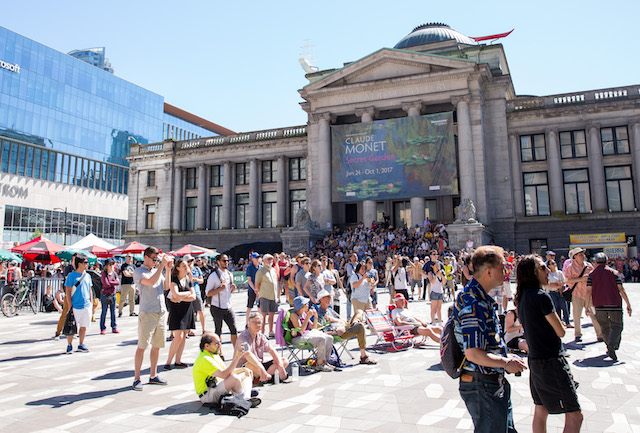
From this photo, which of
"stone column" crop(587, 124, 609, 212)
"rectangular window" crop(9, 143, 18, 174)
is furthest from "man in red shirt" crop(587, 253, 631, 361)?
"rectangular window" crop(9, 143, 18, 174)

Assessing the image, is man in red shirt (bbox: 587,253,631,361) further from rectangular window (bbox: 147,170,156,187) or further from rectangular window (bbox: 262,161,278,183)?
rectangular window (bbox: 147,170,156,187)

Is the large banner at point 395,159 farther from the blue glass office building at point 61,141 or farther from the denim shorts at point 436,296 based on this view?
the blue glass office building at point 61,141

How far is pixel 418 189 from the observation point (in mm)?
34156

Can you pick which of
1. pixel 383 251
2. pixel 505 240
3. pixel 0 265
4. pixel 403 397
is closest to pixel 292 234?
pixel 383 251

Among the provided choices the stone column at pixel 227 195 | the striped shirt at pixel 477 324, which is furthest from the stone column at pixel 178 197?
the striped shirt at pixel 477 324

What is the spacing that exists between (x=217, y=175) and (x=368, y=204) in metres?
18.4

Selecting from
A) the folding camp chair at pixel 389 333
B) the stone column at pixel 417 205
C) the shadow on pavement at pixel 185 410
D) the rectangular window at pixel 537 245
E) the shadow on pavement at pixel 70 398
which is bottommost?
the shadow on pavement at pixel 185 410

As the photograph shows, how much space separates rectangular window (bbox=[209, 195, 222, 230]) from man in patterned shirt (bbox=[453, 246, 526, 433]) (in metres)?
44.5

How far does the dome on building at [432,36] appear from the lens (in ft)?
145

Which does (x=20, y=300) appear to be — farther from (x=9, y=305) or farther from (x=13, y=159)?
(x=13, y=159)

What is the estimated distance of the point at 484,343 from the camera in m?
3.36

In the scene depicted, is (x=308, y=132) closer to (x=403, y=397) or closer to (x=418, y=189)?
(x=418, y=189)

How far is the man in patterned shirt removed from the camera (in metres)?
3.39

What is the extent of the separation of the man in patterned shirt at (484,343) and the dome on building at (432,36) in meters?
44.1
